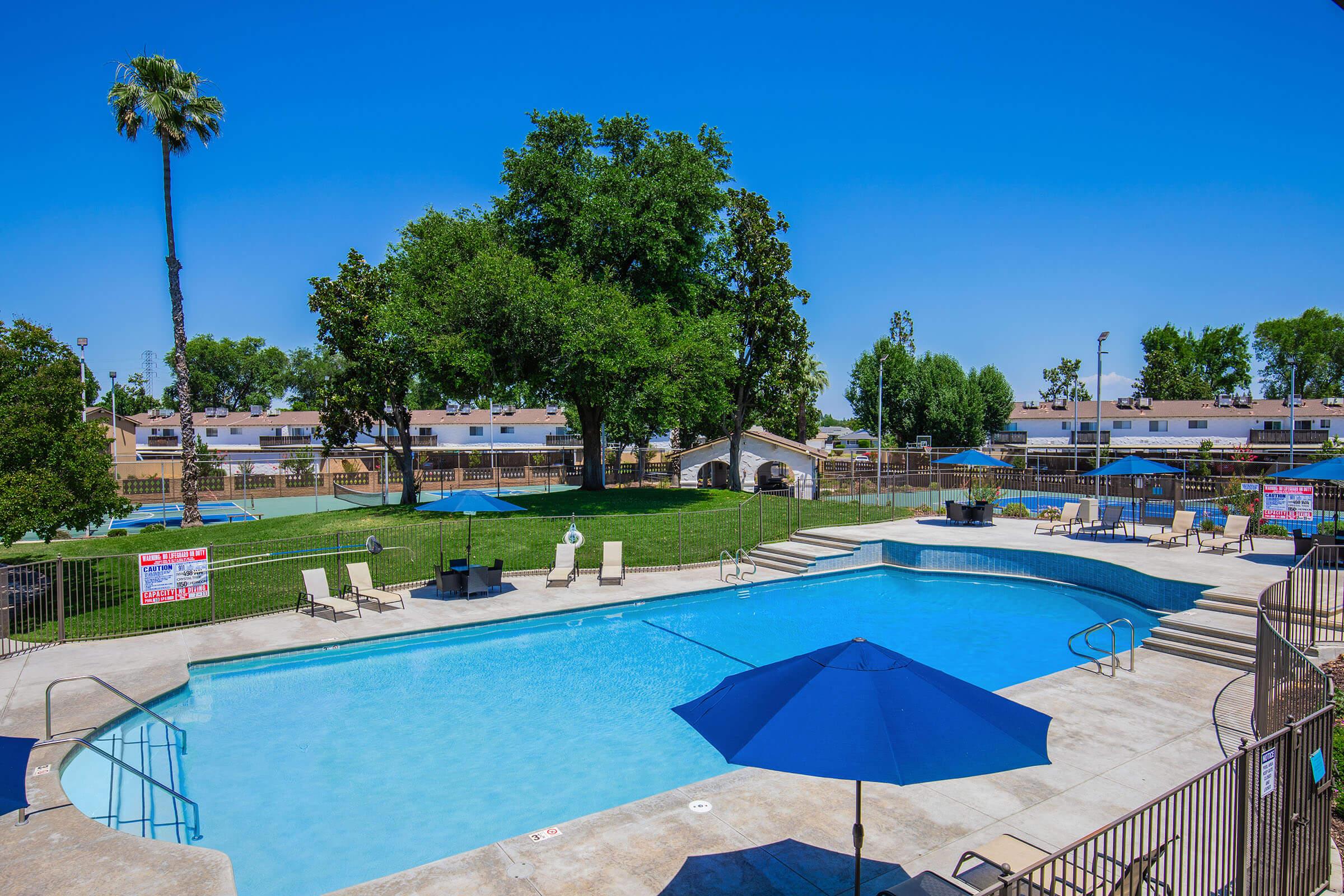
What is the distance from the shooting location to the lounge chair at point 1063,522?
24.9 m

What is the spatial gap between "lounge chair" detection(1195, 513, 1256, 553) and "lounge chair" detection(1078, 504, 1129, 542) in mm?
2135

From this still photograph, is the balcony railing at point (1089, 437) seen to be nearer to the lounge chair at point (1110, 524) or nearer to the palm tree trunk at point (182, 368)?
the lounge chair at point (1110, 524)

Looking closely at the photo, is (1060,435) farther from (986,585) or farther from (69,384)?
(69,384)

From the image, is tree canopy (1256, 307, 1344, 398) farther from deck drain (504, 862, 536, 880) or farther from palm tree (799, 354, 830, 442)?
deck drain (504, 862, 536, 880)

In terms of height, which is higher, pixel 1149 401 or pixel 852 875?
pixel 1149 401

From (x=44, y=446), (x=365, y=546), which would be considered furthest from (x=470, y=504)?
(x=44, y=446)

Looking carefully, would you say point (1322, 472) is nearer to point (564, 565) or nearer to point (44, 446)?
point (564, 565)

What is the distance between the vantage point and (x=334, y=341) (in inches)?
1241

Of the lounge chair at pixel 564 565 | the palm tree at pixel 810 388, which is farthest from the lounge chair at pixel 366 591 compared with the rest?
the palm tree at pixel 810 388

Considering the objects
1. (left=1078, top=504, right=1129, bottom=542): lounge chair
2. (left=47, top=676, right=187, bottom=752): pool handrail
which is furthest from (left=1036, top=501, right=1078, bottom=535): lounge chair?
(left=47, top=676, right=187, bottom=752): pool handrail

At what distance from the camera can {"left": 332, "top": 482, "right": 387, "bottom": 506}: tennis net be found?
37406mm

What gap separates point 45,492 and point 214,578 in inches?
134

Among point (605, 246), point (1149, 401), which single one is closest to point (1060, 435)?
point (1149, 401)

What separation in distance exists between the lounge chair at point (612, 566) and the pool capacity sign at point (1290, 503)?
15561mm
